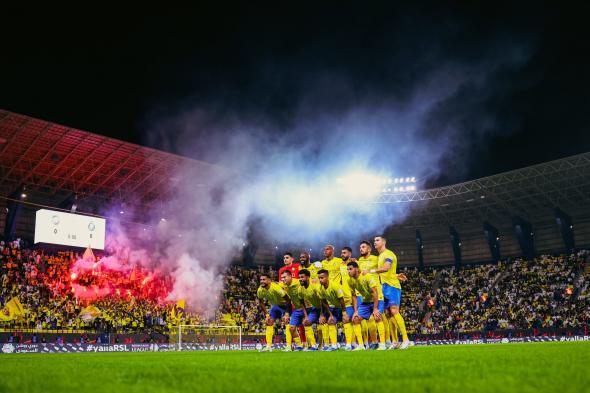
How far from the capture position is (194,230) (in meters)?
44.4

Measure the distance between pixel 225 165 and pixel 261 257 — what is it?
49.9 ft

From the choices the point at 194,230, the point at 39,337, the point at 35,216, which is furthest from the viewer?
the point at 194,230

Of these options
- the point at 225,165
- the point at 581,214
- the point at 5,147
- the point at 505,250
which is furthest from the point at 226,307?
the point at 581,214

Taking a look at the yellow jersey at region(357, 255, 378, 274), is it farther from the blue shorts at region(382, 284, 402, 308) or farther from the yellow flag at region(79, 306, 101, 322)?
the yellow flag at region(79, 306, 101, 322)

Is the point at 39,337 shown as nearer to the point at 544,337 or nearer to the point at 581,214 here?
the point at 544,337

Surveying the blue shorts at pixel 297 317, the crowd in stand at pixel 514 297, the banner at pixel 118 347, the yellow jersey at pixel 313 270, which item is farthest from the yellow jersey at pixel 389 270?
the crowd in stand at pixel 514 297

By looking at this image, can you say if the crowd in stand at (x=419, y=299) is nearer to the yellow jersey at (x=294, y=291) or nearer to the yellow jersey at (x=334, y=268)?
the yellow jersey at (x=294, y=291)

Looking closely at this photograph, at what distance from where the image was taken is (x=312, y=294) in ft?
44.4

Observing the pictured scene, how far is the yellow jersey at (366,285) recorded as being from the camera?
11.8 meters

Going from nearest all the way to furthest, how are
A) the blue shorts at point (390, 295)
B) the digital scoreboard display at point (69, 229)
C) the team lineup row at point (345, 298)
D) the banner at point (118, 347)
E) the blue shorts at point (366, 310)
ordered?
1. the team lineup row at point (345, 298)
2. the blue shorts at point (390, 295)
3. the blue shorts at point (366, 310)
4. the banner at point (118, 347)
5. the digital scoreboard display at point (69, 229)

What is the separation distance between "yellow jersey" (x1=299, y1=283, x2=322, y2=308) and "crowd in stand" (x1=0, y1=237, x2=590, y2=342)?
21.1 m

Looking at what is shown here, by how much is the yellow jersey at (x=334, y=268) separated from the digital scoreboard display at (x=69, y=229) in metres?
28.8

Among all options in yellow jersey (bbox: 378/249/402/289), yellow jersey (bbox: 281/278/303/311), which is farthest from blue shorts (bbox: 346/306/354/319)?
yellow jersey (bbox: 281/278/303/311)

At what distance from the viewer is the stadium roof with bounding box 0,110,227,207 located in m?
33.7
